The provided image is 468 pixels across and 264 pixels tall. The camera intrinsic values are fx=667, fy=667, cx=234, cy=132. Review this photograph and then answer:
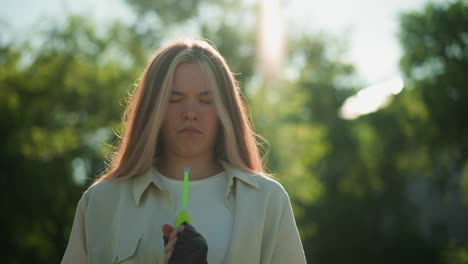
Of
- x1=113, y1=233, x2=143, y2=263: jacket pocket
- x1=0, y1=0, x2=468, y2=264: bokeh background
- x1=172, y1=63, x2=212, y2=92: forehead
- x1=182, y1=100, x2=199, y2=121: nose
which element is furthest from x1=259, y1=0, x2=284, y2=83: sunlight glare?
x1=113, y1=233, x2=143, y2=263: jacket pocket

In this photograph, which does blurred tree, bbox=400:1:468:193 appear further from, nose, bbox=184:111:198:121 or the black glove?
the black glove

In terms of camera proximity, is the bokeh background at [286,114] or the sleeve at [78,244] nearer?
the sleeve at [78,244]

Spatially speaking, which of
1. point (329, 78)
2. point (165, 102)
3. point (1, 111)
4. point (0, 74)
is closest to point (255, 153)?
point (165, 102)

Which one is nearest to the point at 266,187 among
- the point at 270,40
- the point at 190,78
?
the point at 190,78

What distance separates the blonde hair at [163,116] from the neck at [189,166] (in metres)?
0.07

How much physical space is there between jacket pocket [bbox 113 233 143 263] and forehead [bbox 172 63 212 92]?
70 cm

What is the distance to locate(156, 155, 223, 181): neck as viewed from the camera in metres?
3.14

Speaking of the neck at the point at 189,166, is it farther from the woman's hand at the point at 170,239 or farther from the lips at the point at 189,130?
the woman's hand at the point at 170,239

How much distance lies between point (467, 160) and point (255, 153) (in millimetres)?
18128

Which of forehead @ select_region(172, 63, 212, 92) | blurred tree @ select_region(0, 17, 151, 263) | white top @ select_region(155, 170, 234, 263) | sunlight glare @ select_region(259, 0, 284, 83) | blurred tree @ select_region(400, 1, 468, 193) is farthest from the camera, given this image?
sunlight glare @ select_region(259, 0, 284, 83)

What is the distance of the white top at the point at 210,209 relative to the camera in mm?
2922

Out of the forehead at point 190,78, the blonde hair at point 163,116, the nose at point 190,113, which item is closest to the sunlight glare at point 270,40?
Answer: the blonde hair at point 163,116

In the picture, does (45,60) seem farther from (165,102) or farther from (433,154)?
(165,102)

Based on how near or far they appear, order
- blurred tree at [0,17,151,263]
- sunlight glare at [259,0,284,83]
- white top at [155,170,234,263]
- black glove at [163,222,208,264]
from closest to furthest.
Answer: black glove at [163,222,208,264] → white top at [155,170,234,263] → blurred tree at [0,17,151,263] → sunlight glare at [259,0,284,83]
